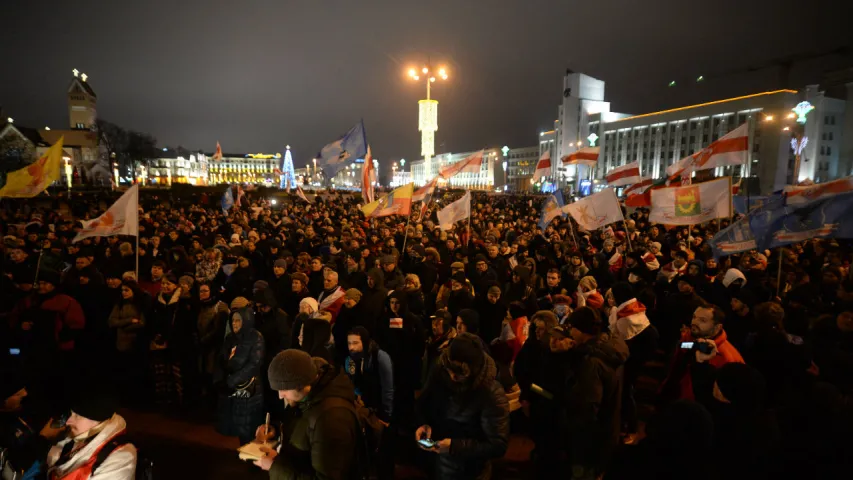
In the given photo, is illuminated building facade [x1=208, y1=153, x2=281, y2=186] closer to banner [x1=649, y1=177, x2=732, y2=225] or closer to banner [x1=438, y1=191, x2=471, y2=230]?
banner [x1=438, y1=191, x2=471, y2=230]

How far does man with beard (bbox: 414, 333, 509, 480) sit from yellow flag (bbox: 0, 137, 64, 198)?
8.67 m

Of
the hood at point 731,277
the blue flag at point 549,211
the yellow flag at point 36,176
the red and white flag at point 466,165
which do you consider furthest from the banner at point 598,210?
the yellow flag at point 36,176

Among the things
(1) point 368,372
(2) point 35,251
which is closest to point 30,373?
(1) point 368,372

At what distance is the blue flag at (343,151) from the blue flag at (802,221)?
25.2ft

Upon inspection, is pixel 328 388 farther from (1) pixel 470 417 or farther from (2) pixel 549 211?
(2) pixel 549 211

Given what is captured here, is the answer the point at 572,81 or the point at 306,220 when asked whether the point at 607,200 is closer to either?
the point at 306,220

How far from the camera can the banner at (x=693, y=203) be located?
7379 millimetres

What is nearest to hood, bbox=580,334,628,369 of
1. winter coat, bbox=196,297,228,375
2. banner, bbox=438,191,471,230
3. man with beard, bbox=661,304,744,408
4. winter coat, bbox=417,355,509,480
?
man with beard, bbox=661,304,744,408

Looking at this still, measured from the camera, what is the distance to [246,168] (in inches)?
5349

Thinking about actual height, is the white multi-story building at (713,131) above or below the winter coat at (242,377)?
above

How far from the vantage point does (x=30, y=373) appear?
13.0 ft

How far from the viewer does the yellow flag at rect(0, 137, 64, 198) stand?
8156mm

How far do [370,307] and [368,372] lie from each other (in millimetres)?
1242

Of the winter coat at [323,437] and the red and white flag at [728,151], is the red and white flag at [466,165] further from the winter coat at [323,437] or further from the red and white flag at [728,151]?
the winter coat at [323,437]
